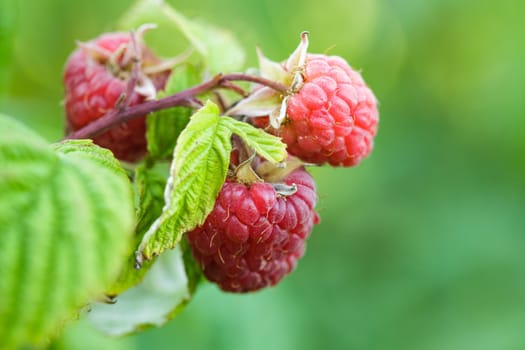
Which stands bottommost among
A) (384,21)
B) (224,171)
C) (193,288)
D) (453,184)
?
(453,184)

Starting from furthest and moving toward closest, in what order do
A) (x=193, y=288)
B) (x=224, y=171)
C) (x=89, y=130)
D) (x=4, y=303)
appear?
(x=193, y=288) < (x=89, y=130) < (x=224, y=171) < (x=4, y=303)

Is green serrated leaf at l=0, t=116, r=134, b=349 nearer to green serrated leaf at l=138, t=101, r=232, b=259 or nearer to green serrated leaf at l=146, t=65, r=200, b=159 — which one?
green serrated leaf at l=138, t=101, r=232, b=259

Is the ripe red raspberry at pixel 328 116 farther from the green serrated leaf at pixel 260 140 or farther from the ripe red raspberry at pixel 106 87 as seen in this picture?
the ripe red raspberry at pixel 106 87

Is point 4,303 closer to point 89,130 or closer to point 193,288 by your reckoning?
point 89,130

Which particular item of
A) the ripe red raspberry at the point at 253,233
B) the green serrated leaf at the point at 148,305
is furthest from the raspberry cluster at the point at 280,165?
the green serrated leaf at the point at 148,305

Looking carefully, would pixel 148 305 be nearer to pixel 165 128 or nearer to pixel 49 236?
pixel 165 128

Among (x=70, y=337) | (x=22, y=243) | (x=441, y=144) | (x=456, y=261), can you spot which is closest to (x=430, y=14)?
(x=441, y=144)

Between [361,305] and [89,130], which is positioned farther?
[361,305]
